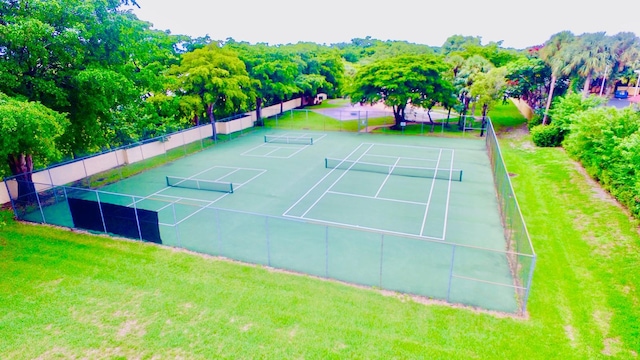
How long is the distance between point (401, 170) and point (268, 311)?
51.3 ft

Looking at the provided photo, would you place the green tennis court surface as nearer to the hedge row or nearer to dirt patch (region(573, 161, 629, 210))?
dirt patch (region(573, 161, 629, 210))

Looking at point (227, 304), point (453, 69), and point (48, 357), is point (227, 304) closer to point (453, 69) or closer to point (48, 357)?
point (48, 357)

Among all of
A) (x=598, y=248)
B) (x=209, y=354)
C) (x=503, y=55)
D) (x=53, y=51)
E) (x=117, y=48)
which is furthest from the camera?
(x=503, y=55)

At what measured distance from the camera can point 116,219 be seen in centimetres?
1491

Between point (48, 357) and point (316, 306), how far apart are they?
22.2 ft

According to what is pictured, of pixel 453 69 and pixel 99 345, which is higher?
pixel 453 69

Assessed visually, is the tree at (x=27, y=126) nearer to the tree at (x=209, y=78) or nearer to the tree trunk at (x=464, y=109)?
the tree at (x=209, y=78)

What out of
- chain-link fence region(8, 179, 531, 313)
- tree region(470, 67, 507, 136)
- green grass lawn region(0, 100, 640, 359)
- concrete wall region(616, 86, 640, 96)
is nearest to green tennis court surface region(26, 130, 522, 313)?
chain-link fence region(8, 179, 531, 313)

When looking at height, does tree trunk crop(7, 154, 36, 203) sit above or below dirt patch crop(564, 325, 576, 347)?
above

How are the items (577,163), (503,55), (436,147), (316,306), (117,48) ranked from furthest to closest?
(503,55) → (436,147) → (577,163) → (117,48) → (316,306)

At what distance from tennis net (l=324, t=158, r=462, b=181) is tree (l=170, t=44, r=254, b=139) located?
11.9 meters

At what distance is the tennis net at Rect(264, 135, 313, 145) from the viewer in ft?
109

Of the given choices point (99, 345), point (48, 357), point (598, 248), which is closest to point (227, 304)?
point (99, 345)

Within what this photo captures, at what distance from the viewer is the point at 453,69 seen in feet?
129
